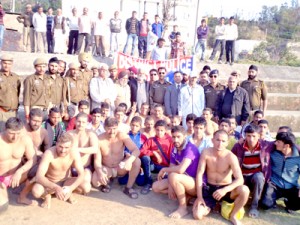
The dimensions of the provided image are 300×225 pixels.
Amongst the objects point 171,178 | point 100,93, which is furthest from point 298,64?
point 171,178

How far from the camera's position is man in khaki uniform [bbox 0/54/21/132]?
21.6ft

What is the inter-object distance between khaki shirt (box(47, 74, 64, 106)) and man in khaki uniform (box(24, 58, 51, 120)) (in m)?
0.08

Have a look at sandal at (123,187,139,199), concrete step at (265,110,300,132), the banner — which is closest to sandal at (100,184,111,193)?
sandal at (123,187,139,199)

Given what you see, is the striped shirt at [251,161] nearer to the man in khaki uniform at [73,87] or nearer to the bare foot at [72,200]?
the bare foot at [72,200]

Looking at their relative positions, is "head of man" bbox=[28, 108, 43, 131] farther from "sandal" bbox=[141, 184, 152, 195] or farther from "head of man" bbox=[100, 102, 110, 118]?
"sandal" bbox=[141, 184, 152, 195]

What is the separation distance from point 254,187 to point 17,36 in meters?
11.9

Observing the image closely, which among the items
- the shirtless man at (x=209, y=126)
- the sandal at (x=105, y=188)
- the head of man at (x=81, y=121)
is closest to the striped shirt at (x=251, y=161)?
the shirtless man at (x=209, y=126)

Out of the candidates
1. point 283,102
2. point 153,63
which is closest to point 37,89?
point 153,63

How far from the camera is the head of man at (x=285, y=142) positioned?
17.7 feet

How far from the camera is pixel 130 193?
5848 millimetres

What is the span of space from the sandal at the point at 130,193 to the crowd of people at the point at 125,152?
0.02 metres

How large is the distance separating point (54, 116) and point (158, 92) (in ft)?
9.26

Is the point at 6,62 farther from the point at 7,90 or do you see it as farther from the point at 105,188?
the point at 105,188

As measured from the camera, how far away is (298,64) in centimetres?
1992
